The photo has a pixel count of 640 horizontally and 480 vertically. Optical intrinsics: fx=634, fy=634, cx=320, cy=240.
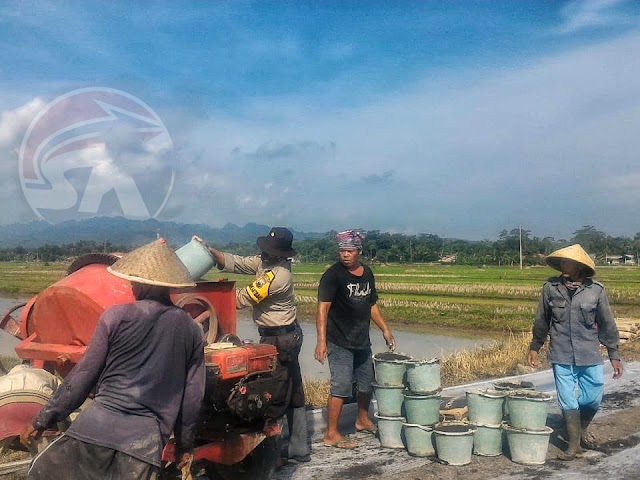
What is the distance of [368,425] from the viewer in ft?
21.5

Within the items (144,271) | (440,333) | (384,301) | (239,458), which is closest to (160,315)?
(144,271)

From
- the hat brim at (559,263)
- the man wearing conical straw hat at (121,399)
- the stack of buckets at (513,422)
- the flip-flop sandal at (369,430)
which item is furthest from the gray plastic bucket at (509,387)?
the man wearing conical straw hat at (121,399)

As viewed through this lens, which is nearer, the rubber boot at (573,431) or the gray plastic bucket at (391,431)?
the rubber boot at (573,431)

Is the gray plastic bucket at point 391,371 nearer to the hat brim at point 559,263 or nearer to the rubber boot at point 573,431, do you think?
the rubber boot at point 573,431

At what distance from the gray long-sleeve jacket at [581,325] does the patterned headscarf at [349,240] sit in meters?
1.86

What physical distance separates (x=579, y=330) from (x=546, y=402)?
82 cm

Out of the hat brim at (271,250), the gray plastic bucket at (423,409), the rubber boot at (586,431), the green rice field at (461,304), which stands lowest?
the green rice field at (461,304)

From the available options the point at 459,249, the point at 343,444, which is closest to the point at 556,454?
the point at 343,444

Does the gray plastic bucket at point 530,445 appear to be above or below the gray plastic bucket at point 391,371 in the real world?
below

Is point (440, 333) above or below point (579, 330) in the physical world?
below

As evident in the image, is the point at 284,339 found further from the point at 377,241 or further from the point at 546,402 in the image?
the point at 377,241

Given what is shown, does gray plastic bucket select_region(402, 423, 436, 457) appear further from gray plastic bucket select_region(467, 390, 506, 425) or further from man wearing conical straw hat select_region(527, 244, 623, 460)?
man wearing conical straw hat select_region(527, 244, 623, 460)

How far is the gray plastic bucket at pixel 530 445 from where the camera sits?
5.52 meters

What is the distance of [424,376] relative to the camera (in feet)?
19.1
